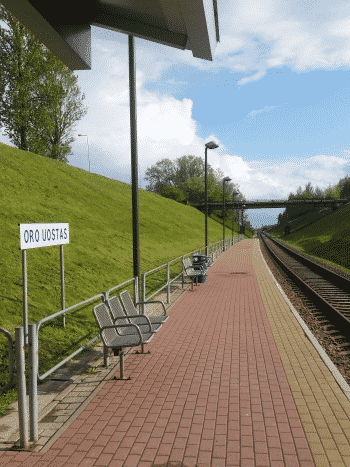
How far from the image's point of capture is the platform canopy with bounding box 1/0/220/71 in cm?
330

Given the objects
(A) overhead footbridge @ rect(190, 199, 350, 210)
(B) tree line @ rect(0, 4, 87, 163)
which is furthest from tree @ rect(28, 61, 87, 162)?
(A) overhead footbridge @ rect(190, 199, 350, 210)

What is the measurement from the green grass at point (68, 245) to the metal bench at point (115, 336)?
1.17m

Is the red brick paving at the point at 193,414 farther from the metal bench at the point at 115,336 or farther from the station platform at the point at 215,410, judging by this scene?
the metal bench at the point at 115,336

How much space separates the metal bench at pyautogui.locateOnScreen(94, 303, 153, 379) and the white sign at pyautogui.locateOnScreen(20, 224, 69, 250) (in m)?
1.49

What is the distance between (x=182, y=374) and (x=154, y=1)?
15.4 ft

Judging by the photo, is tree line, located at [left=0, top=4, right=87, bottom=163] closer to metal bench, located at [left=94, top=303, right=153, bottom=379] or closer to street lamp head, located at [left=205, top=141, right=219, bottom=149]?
street lamp head, located at [left=205, top=141, right=219, bottom=149]

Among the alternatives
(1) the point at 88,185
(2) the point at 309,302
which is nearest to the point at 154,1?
(2) the point at 309,302

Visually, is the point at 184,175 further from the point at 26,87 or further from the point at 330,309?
the point at 330,309

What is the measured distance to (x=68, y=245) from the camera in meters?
16.2

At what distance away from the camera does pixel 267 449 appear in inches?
145

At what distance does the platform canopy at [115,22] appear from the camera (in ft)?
10.8

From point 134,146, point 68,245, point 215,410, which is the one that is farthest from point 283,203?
point 215,410

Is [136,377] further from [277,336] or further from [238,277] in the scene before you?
[238,277]

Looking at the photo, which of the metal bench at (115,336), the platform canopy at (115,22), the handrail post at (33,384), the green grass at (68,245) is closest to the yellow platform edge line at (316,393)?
the metal bench at (115,336)
